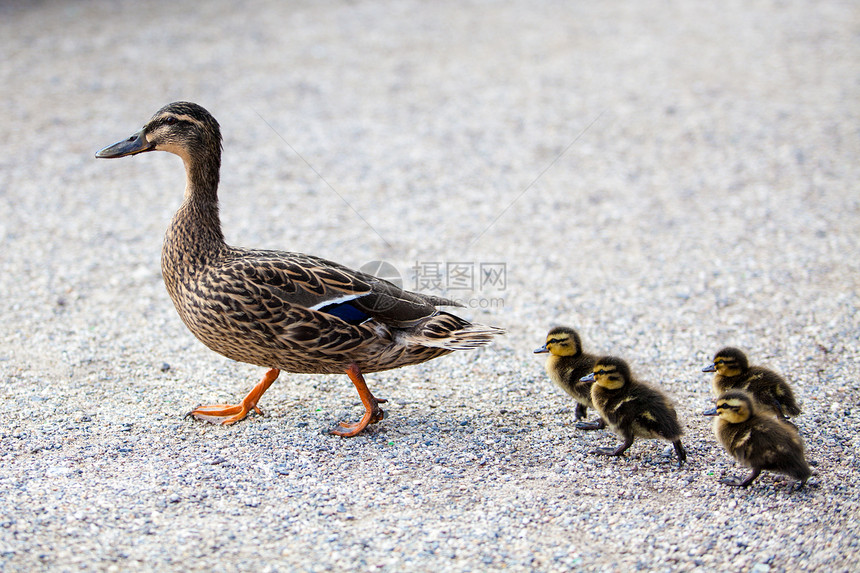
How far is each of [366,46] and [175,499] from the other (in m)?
9.67

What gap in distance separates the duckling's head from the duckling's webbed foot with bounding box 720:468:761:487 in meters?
1.12

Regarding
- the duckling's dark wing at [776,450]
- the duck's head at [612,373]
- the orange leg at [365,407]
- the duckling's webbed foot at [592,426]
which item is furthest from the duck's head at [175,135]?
the duckling's dark wing at [776,450]

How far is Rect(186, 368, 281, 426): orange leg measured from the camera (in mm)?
4750

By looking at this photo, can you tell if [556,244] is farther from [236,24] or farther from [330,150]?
[236,24]

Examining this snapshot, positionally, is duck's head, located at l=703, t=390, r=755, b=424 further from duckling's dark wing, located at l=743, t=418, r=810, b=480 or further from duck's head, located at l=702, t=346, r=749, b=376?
duck's head, located at l=702, t=346, r=749, b=376

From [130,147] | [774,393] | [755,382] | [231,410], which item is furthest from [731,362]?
[130,147]

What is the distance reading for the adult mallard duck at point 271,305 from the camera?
4.44m

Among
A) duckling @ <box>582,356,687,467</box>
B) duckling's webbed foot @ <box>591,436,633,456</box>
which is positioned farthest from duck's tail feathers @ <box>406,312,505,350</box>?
duckling's webbed foot @ <box>591,436,633,456</box>

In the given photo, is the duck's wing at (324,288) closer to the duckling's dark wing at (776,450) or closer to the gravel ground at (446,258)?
the gravel ground at (446,258)

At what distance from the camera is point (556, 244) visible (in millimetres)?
7523

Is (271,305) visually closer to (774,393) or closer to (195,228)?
(195,228)

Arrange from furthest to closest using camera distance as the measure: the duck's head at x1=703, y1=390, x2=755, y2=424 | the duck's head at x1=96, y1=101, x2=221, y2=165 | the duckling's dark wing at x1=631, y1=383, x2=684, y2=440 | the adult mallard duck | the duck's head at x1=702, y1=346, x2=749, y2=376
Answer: the duck's head at x1=96, y1=101, x2=221, y2=165, the duck's head at x1=702, y1=346, x2=749, y2=376, the adult mallard duck, the duckling's dark wing at x1=631, y1=383, x2=684, y2=440, the duck's head at x1=703, y1=390, x2=755, y2=424

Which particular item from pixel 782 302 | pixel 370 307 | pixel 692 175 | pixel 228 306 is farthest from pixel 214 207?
pixel 692 175

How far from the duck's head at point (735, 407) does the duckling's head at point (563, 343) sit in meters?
0.93
